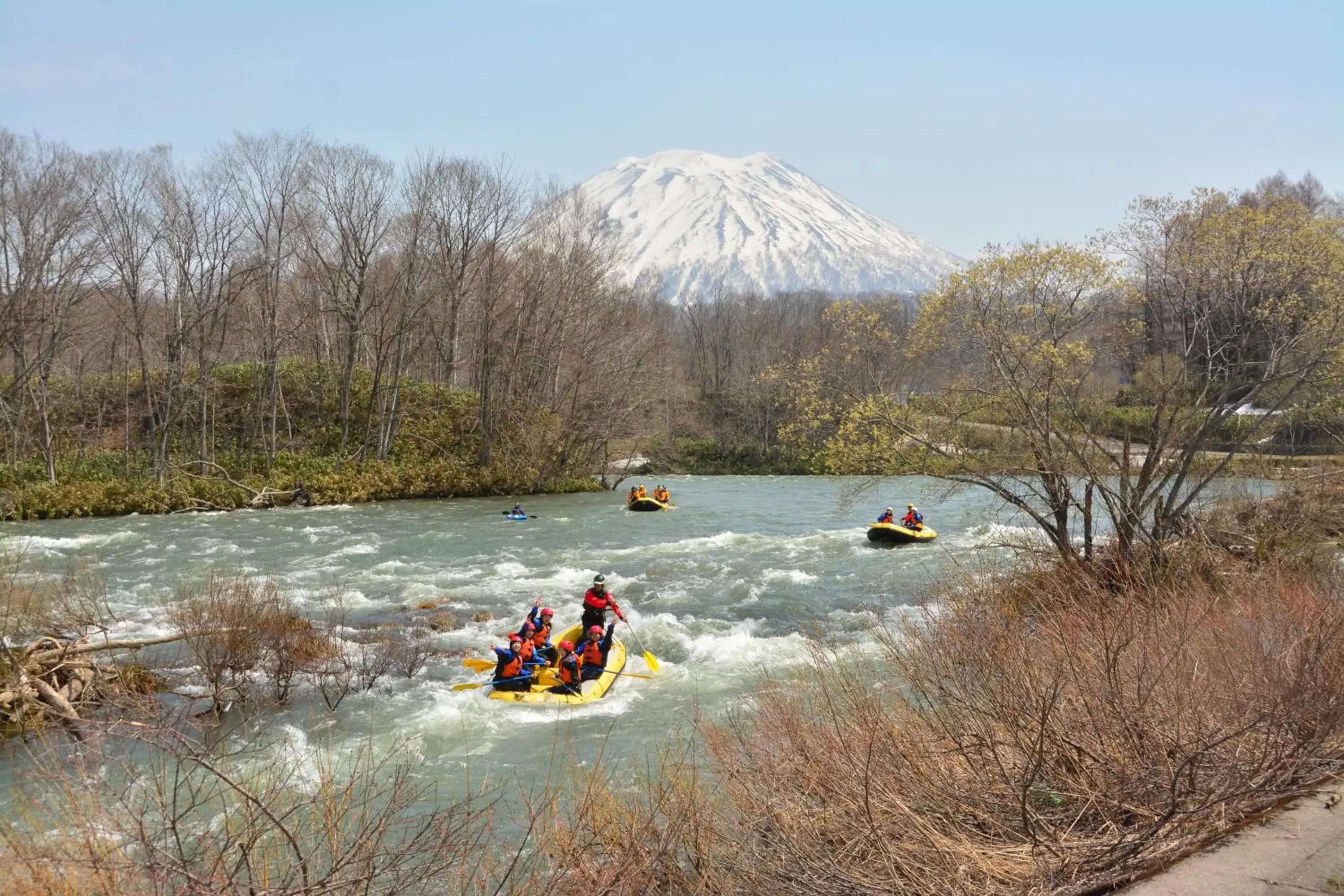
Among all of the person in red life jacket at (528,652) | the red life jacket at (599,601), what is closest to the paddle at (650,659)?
the red life jacket at (599,601)

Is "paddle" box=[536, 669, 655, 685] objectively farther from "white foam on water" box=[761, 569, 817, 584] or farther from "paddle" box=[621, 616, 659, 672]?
"white foam on water" box=[761, 569, 817, 584]

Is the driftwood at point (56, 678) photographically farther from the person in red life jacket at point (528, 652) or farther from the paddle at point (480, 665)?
the person in red life jacket at point (528, 652)

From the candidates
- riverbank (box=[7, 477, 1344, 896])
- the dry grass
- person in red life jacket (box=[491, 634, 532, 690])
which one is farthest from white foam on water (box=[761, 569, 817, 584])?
the dry grass

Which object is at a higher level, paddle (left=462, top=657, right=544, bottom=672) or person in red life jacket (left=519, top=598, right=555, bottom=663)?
person in red life jacket (left=519, top=598, right=555, bottom=663)

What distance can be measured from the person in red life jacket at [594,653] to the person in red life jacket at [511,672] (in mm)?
723

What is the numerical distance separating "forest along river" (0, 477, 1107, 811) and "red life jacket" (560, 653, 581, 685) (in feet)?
1.46

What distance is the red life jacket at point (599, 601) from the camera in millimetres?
12711

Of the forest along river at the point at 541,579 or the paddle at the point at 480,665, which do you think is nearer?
the forest along river at the point at 541,579

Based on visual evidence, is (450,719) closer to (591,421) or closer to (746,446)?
(591,421)

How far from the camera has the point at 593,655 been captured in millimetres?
11883

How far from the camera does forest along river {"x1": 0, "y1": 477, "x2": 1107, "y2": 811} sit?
32.4 feet

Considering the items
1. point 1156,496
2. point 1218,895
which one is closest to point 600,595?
point 1156,496

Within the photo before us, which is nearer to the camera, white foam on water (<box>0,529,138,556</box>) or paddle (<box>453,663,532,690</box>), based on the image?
paddle (<box>453,663,532,690</box>)

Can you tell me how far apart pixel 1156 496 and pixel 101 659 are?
14.2m
